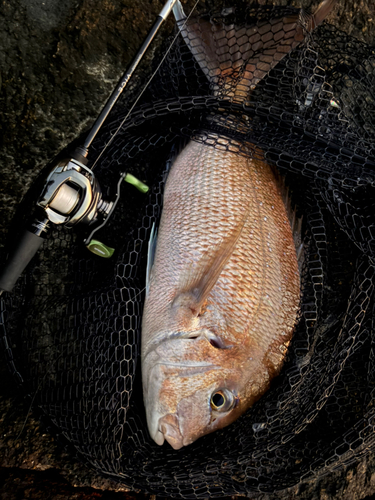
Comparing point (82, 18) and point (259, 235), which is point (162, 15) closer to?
point (82, 18)

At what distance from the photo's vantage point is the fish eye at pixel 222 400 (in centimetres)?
176

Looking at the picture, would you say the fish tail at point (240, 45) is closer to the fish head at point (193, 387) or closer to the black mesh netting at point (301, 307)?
the black mesh netting at point (301, 307)

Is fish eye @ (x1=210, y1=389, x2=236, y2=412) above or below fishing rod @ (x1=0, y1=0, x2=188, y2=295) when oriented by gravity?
below

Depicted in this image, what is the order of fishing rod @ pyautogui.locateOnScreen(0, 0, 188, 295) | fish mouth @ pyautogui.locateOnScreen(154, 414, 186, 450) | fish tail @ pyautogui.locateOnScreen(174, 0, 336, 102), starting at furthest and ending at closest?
fish tail @ pyautogui.locateOnScreen(174, 0, 336, 102) < fish mouth @ pyautogui.locateOnScreen(154, 414, 186, 450) < fishing rod @ pyautogui.locateOnScreen(0, 0, 188, 295)

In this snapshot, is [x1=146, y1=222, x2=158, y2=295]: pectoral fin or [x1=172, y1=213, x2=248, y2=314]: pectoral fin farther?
[x1=146, y1=222, x2=158, y2=295]: pectoral fin

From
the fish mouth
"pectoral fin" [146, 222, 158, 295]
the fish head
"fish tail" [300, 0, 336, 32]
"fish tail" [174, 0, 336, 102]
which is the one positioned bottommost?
the fish mouth

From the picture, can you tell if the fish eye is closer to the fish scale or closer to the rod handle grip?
the fish scale

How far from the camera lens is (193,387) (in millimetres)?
1724

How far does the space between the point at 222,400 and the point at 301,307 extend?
0.64m

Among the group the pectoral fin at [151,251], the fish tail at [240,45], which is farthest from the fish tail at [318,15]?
the pectoral fin at [151,251]

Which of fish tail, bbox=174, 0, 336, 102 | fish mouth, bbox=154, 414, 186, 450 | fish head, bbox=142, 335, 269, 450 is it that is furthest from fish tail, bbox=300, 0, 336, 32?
fish mouth, bbox=154, 414, 186, 450

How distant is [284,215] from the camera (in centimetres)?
202

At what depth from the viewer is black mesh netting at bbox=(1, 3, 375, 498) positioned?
1.77 meters

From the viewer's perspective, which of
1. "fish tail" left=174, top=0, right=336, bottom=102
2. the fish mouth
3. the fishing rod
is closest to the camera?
the fishing rod
